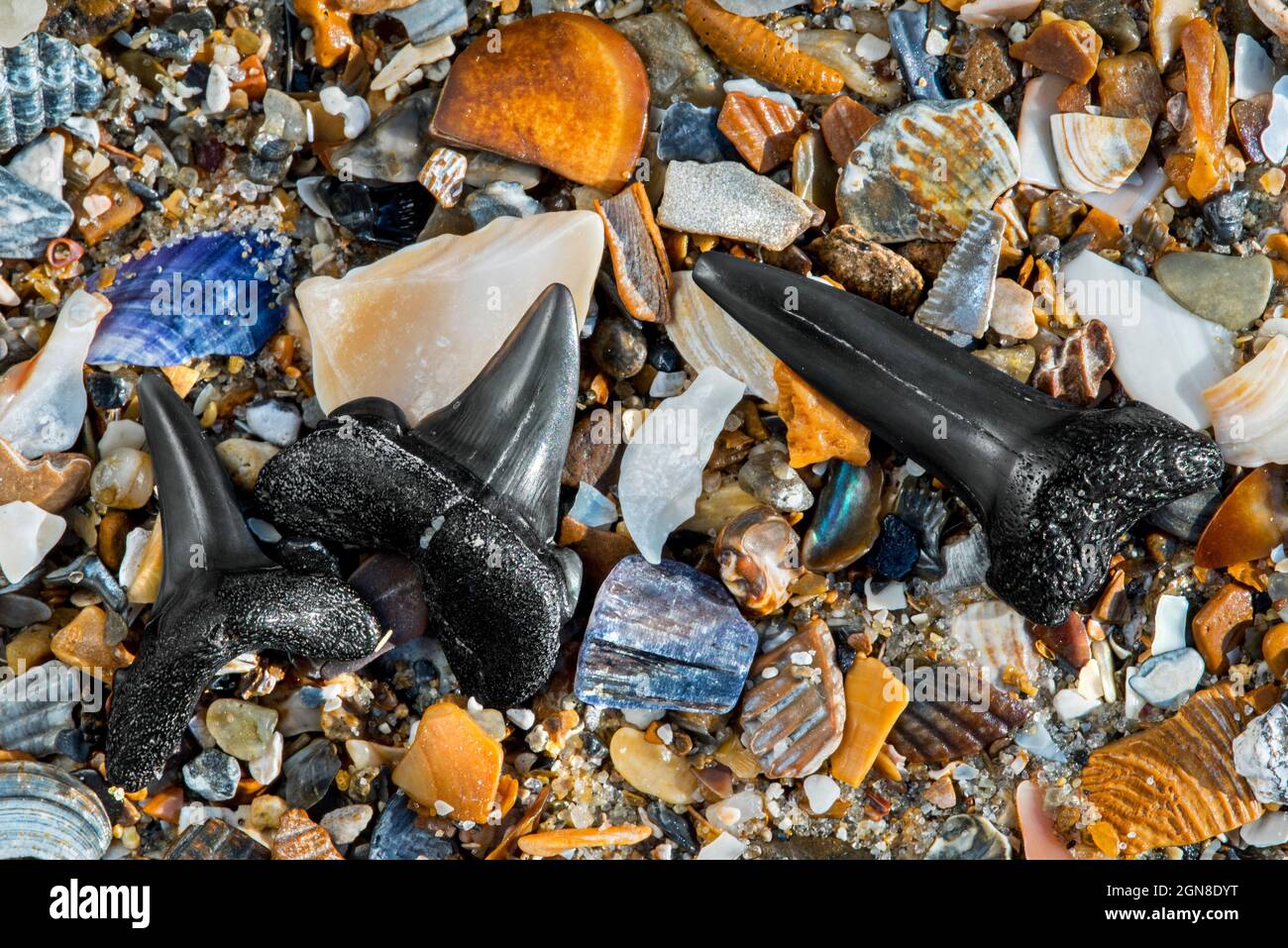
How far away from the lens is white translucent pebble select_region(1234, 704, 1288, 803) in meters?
2.58

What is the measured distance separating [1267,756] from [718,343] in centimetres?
158

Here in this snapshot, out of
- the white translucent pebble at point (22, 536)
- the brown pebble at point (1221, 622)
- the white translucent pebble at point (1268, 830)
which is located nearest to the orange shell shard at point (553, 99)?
the white translucent pebble at point (22, 536)

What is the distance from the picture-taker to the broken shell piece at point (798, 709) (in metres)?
2.63

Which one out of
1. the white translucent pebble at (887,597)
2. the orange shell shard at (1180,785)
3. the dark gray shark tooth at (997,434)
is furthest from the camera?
the white translucent pebble at (887,597)

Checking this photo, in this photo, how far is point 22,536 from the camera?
2.59m

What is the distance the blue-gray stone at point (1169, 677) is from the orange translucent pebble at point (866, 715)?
0.57 meters

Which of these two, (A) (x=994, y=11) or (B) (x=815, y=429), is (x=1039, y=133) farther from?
(B) (x=815, y=429)

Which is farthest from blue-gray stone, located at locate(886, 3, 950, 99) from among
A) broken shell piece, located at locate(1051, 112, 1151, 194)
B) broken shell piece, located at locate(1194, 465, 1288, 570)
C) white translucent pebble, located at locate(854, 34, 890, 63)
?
broken shell piece, located at locate(1194, 465, 1288, 570)

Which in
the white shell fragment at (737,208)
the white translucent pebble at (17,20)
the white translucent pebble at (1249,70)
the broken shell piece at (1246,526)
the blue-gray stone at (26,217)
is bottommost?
the broken shell piece at (1246,526)

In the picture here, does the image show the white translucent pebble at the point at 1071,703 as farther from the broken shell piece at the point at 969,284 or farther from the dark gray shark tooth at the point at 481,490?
the dark gray shark tooth at the point at 481,490

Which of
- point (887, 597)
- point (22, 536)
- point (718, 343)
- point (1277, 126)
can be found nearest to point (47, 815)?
point (22, 536)

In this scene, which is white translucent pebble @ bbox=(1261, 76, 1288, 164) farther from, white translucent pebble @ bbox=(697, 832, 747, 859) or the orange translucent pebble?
white translucent pebble @ bbox=(697, 832, 747, 859)

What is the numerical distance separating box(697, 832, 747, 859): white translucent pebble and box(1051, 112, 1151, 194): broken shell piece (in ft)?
5.91

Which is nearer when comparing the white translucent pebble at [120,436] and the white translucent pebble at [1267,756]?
the white translucent pebble at [1267,756]
